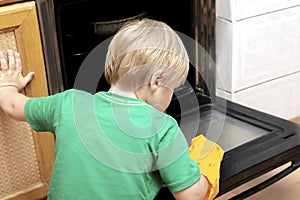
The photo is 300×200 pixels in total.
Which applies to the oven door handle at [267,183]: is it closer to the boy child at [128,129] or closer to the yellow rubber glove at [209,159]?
the yellow rubber glove at [209,159]

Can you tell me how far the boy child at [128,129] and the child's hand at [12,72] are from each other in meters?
0.18

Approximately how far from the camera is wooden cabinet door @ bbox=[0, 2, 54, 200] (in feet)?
3.60

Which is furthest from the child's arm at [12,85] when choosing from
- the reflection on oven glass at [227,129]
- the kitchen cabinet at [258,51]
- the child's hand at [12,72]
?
the kitchen cabinet at [258,51]

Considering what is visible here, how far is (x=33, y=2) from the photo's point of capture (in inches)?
43.8

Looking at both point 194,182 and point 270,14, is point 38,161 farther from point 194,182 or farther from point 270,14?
point 270,14

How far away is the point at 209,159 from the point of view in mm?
1166

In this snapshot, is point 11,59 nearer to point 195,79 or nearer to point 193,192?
point 193,192

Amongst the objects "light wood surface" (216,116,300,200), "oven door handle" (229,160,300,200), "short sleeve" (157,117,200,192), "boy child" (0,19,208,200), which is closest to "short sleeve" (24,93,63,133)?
"boy child" (0,19,208,200)

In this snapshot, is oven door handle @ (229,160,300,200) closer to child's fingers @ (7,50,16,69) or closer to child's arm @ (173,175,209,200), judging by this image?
child's arm @ (173,175,209,200)

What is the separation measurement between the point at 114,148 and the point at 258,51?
3.05 feet

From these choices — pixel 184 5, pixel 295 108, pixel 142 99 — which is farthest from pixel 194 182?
pixel 295 108

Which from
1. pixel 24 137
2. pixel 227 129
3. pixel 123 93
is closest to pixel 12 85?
pixel 24 137

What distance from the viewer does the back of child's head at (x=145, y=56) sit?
0.93 metres

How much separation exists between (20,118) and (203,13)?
687 mm
